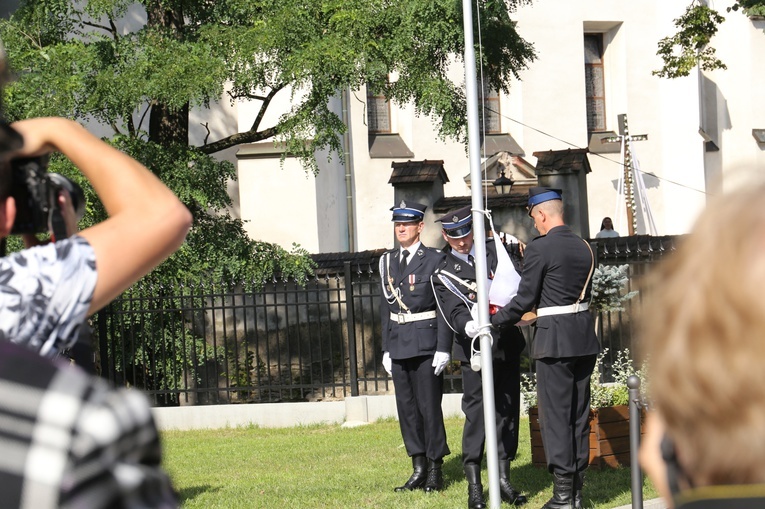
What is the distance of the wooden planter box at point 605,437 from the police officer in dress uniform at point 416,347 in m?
0.87

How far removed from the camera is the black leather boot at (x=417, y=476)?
823cm

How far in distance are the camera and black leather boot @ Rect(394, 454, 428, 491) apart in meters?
6.58

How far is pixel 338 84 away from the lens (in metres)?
12.0

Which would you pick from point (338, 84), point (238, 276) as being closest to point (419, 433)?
point (338, 84)

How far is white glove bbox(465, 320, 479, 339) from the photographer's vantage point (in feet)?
23.0

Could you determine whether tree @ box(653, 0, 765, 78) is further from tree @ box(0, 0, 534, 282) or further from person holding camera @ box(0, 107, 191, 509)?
person holding camera @ box(0, 107, 191, 509)

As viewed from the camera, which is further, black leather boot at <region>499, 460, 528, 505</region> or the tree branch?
the tree branch

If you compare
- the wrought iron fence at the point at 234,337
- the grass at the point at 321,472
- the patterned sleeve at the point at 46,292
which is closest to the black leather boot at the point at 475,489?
the grass at the point at 321,472

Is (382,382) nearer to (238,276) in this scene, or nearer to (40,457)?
(238,276)

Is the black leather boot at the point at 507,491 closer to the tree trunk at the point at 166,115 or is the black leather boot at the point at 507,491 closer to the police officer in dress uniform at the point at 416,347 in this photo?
the police officer in dress uniform at the point at 416,347

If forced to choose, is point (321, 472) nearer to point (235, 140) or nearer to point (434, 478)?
point (434, 478)

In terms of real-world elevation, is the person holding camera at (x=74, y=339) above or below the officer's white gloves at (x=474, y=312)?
above

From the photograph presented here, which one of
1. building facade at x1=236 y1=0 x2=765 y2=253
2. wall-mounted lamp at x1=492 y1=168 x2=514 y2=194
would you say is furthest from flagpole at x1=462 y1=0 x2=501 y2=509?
building facade at x1=236 y1=0 x2=765 y2=253

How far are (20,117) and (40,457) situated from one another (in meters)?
11.9
